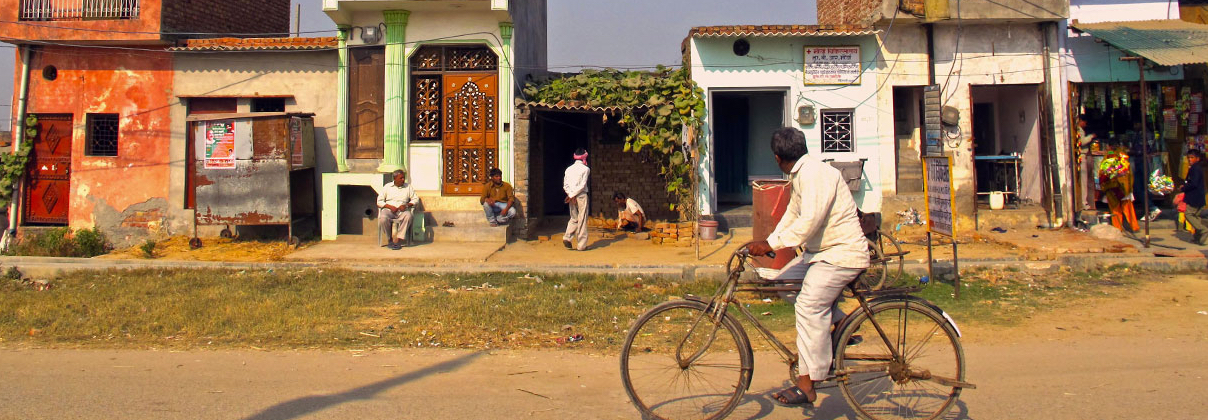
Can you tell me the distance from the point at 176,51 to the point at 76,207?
357 cm

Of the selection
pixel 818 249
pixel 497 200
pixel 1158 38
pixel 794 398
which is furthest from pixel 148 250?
pixel 1158 38

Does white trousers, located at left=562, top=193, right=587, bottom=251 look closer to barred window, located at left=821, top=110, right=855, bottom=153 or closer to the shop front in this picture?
barred window, located at left=821, top=110, right=855, bottom=153

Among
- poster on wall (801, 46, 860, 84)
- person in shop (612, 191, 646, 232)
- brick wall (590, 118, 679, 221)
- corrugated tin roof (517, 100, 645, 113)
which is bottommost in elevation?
person in shop (612, 191, 646, 232)

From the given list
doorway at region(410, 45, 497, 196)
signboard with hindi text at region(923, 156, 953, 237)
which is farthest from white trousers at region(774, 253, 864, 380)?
doorway at region(410, 45, 497, 196)

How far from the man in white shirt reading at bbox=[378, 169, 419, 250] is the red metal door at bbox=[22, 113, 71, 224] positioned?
7.02 metres

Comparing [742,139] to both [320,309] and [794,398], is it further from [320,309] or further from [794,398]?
[794,398]

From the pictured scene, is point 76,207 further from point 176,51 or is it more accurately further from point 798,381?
point 798,381

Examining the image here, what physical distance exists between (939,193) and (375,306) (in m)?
6.00

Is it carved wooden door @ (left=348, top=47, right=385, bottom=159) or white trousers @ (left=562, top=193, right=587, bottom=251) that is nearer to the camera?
white trousers @ (left=562, top=193, right=587, bottom=251)

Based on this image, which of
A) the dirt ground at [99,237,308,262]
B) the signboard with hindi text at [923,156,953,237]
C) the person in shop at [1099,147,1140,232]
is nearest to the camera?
the signboard with hindi text at [923,156,953,237]

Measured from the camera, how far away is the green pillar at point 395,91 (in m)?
12.7

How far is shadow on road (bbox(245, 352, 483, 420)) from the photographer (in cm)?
438

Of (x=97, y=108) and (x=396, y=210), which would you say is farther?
(x=97, y=108)

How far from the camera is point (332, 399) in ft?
15.4
